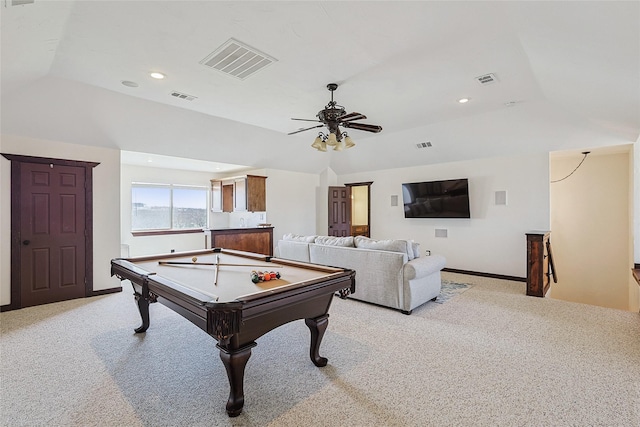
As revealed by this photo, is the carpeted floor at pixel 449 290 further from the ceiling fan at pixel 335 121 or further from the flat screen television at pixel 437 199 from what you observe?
the ceiling fan at pixel 335 121

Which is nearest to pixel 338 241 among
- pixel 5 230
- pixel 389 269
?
pixel 389 269

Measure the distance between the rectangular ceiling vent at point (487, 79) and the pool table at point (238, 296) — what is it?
2.93 m

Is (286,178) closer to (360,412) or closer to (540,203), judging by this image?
(540,203)

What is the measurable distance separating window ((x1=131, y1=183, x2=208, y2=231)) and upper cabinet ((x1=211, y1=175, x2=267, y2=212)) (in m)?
1.08

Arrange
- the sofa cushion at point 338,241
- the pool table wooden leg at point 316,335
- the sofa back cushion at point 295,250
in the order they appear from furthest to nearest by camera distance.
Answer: the sofa back cushion at point 295,250, the sofa cushion at point 338,241, the pool table wooden leg at point 316,335

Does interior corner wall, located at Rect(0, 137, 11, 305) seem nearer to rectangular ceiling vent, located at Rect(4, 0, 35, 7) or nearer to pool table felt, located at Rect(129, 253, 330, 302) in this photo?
pool table felt, located at Rect(129, 253, 330, 302)

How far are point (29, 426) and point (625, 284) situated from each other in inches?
339

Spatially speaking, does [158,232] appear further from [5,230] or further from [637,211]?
[637,211]

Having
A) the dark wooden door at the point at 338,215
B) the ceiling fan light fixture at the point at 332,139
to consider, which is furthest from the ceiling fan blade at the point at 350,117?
the dark wooden door at the point at 338,215

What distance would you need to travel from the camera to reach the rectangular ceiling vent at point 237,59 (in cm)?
284

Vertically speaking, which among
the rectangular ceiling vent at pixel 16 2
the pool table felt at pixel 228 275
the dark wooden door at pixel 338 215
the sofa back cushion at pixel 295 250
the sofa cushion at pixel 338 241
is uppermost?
the rectangular ceiling vent at pixel 16 2

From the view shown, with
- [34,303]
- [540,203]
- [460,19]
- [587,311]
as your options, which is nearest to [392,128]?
[540,203]

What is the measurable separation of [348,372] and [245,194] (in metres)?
5.71

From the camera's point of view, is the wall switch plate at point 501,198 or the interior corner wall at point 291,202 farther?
the interior corner wall at point 291,202
